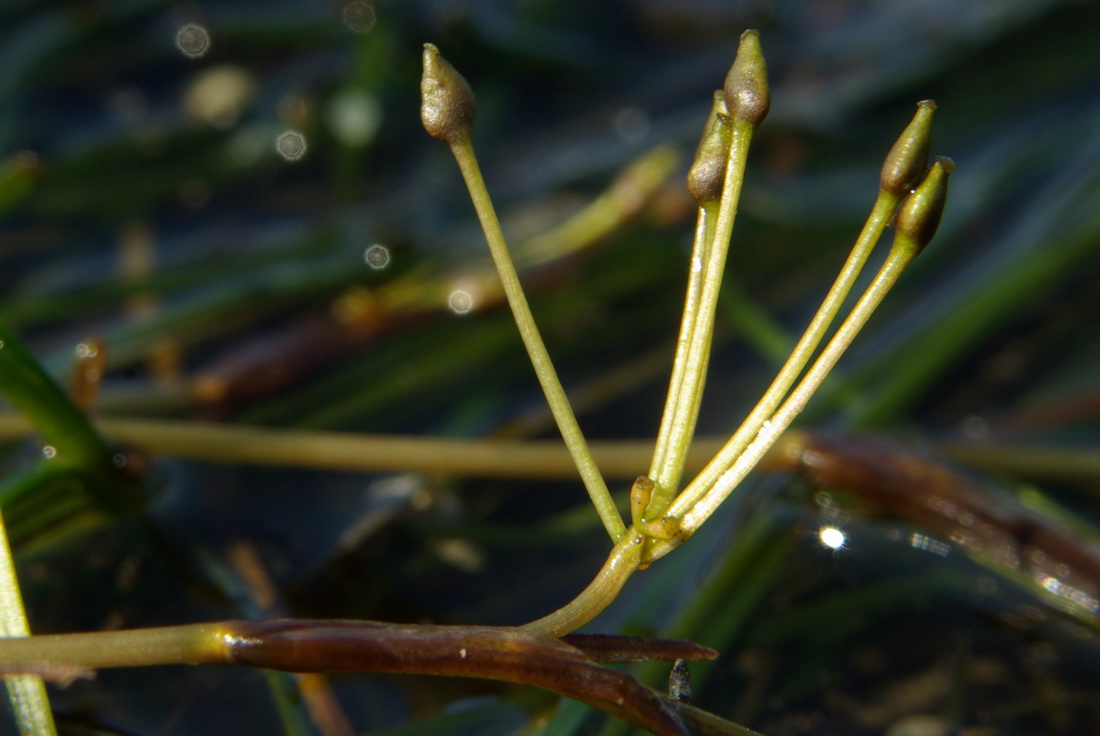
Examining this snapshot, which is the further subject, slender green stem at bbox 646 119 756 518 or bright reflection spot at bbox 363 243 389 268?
bright reflection spot at bbox 363 243 389 268

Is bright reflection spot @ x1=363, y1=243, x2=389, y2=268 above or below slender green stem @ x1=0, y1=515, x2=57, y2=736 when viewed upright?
Result: above

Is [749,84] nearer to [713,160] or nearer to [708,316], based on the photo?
[713,160]

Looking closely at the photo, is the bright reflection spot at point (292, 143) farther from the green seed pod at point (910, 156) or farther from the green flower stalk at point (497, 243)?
the green seed pod at point (910, 156)

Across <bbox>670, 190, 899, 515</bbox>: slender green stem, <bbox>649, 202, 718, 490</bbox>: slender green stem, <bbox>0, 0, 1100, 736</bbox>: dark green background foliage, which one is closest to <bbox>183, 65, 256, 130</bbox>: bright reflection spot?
<bbox>0, 0, 1100, 736</bbox>: dark green background foliage

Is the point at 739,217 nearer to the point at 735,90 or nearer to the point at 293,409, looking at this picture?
the point at 293,409

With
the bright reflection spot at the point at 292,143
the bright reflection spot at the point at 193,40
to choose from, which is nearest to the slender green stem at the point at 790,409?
the bright reflection spot at the point at 292,143

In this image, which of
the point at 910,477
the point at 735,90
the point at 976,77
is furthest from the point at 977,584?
the point at 976,77

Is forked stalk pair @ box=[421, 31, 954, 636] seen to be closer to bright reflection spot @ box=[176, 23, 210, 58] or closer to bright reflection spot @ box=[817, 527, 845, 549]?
bright reflection spot @ box=[817, 527, 845, 549]
